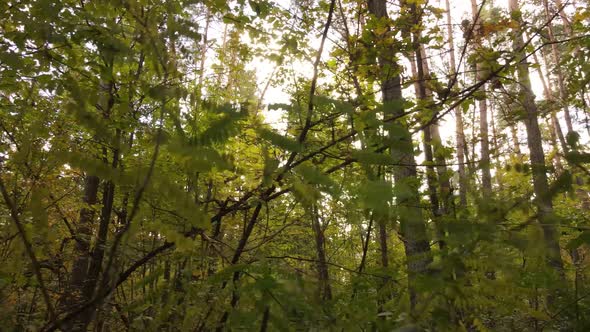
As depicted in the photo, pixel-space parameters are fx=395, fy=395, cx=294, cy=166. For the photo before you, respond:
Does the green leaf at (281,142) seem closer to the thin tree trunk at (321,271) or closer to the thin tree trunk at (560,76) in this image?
the thin tree trunk at (321,271)

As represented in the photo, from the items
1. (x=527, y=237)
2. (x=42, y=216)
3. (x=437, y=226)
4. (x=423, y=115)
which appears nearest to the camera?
(x=527, y=237)

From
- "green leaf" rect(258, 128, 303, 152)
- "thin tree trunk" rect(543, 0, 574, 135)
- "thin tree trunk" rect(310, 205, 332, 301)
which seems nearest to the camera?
"green leaf" rect(258, 128, 303, 152)

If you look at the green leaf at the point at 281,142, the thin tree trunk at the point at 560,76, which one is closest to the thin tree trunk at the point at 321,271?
the green leaf at the point at 281,142

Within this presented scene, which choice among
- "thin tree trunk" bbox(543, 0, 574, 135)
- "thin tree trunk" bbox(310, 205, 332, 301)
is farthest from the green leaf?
"thin tree trunk" bbox(543, 0, 574, 135)

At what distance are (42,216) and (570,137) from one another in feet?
6.14

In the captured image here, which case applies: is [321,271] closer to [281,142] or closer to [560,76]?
[281,142]

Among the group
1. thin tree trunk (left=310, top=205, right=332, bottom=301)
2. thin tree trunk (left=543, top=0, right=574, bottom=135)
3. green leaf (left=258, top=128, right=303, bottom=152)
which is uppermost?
thin tree trunk (left=543, top=0, right=574, bottom=135)

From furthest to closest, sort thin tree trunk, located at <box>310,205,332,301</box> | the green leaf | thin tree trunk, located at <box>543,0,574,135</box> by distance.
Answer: thin tree trunk, located at <box>543,0,574,135</box>, thin tree trunk, located at <box>310,205,332,301</box>, the green leaf

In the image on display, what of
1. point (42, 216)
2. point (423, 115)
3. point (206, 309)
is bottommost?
point (206, 309)

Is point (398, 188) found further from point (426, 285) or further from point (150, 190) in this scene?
point (150, 190)

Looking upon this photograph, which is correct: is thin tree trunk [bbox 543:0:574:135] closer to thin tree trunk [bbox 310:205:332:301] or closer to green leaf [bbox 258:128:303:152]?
green leaf [bbox 258:128:303:152]

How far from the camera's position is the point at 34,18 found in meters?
2.71

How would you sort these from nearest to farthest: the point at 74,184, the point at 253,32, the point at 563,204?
1. the point at 253,32
2. the point at 74,184
3. the point at 563,204

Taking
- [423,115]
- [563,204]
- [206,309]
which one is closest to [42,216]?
[206,309]
